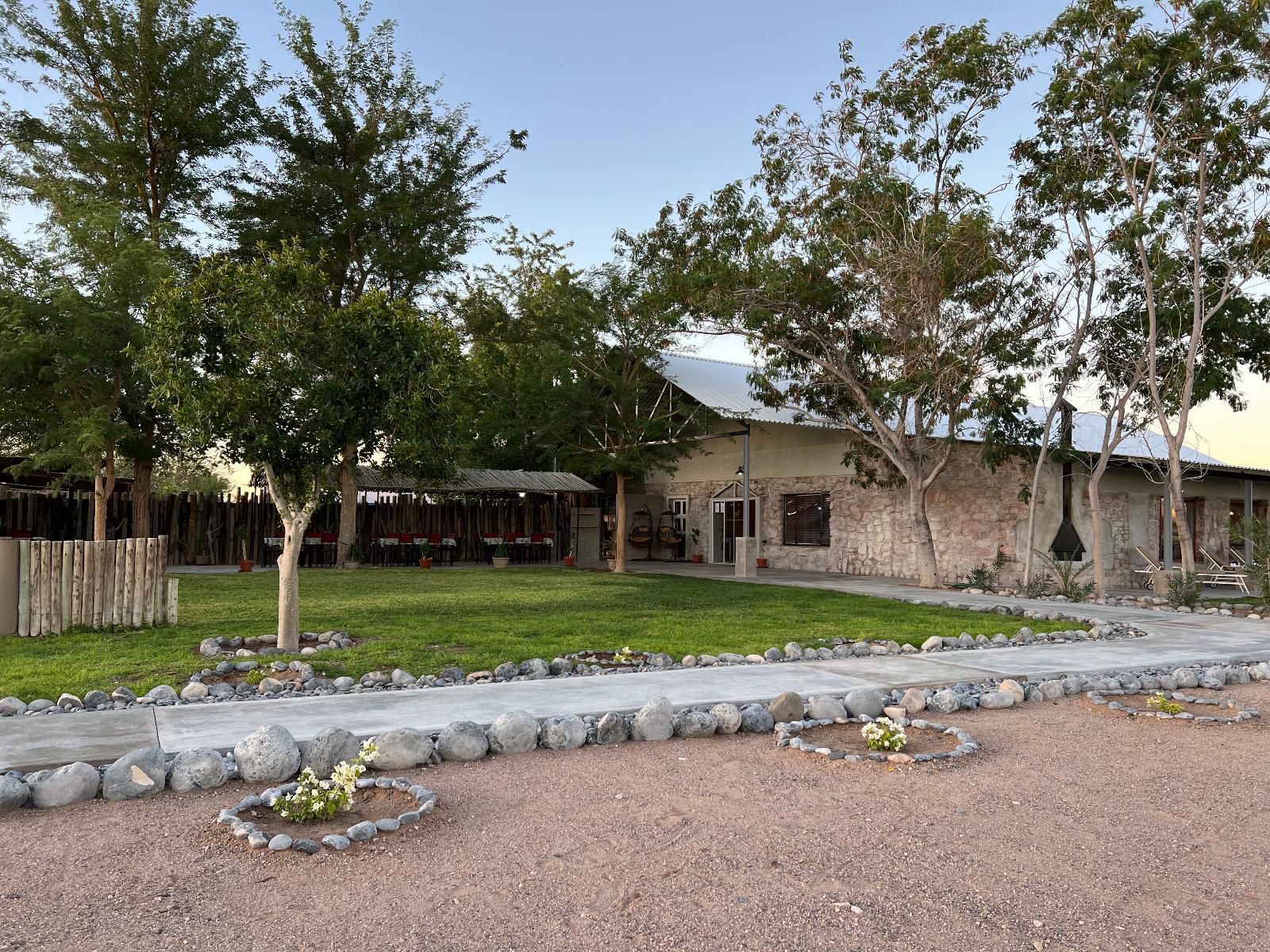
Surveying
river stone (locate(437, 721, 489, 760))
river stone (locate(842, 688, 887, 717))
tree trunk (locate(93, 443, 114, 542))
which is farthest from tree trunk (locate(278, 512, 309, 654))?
tree trunk (locate(93, 443, 114, 542))

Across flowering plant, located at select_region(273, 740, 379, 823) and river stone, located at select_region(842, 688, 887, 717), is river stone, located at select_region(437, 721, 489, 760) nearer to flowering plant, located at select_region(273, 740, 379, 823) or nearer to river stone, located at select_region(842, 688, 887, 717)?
flowering plant, located at select_region(273, 740, 379, 823)

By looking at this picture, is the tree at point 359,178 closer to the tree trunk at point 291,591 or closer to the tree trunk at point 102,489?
the tree trunk at point 102,489

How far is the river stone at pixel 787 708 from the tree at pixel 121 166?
11.7 metres

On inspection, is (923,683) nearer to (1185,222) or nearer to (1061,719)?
(1061,719)

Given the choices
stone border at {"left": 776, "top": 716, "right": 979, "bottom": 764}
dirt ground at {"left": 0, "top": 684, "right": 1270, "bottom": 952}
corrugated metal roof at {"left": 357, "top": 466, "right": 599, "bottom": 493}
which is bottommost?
dirt ground at {"left": 0, "top": 684, "right": 1270, "bottom": 952}

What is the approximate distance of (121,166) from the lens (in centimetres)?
1661

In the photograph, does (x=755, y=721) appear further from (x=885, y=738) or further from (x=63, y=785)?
(x=63, y=785)

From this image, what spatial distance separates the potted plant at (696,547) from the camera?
24547 millimetres

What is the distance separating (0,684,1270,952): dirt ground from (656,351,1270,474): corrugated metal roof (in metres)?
13.6

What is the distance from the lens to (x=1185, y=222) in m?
14.2

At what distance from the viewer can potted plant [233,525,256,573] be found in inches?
706

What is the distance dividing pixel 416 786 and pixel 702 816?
129cm

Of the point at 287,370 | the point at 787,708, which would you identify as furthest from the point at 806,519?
the point at 787,708

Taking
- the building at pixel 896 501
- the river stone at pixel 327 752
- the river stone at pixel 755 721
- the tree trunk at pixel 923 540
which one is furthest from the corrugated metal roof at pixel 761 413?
the river stone at pixel 327 752
